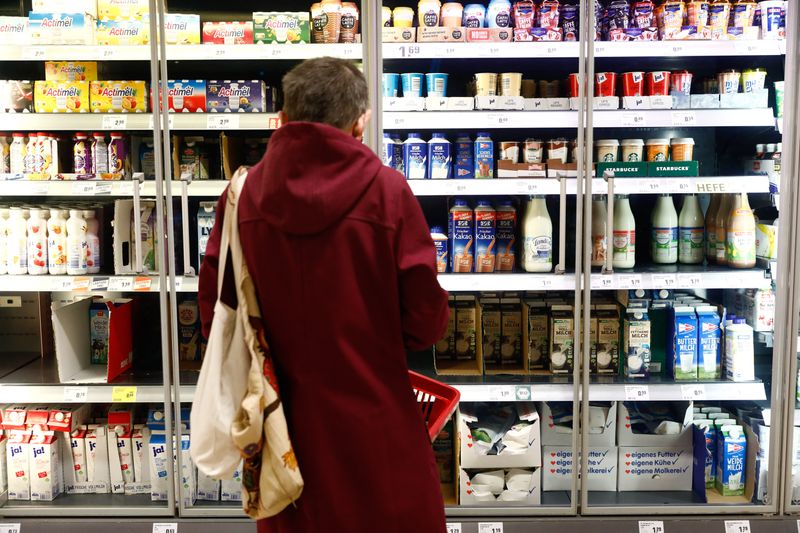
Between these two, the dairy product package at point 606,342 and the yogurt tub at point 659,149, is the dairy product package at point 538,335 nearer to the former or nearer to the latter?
the dairy product package at point 606,342

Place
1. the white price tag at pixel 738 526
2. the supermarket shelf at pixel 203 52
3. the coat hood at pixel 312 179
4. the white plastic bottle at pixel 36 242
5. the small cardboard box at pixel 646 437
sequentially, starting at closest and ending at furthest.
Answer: the coat hood at pixel 312 179 < the supermarket shelf at pixel 203 52 < the white price tag at pixel 738 526 < the white plastic bottle at pixel 36 242 < the small cardboard box at pixel 646 437

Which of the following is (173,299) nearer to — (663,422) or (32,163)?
(32,163)

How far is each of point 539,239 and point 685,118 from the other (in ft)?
2.36

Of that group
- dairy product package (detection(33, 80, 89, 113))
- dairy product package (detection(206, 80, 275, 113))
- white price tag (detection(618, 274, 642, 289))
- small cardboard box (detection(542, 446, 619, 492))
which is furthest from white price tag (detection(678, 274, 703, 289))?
dairy product package (detection(33, 80, 89, 113))

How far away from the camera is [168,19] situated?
2.90 meters

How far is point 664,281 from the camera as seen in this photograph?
2.94m

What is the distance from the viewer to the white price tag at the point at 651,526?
9.64ft

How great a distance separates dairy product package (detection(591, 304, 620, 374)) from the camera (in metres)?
3.14

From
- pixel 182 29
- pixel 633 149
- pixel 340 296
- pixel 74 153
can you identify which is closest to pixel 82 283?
pixel 74 153

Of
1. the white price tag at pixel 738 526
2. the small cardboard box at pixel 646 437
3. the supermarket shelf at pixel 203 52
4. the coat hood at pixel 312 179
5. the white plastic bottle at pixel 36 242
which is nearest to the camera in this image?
the coat hood at pixel 312 179

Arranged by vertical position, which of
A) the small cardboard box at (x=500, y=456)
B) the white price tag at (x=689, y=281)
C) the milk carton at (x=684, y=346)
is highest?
the white price tag at (x=689, y=281)

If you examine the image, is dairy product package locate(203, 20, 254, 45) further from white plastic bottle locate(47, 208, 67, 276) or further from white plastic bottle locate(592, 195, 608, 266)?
white plastic bottle locate(592, 195, 608, 266)

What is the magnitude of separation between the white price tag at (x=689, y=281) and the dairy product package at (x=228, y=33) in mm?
1917

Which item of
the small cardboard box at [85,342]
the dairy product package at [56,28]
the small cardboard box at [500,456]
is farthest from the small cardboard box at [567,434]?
the dairy product package at [56,28]
